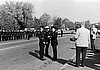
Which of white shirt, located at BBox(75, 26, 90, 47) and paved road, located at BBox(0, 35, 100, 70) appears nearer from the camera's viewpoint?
white shirt, located at BBox(75, 26, 90, 47)

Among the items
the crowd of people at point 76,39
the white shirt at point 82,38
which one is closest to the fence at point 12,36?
the crowd of people at point 76,39

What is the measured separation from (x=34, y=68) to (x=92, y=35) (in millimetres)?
7972

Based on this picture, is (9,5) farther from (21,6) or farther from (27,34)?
(27,34)

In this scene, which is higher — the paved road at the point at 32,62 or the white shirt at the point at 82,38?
the white shirt at the point at 82,38

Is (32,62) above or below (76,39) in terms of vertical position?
below

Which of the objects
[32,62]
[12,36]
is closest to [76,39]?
[32,62]

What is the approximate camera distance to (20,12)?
85500 millimetres

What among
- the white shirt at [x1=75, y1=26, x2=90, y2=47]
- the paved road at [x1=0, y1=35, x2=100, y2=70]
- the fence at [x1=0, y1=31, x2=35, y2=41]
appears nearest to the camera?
the white shirt at [x1=75, y1=26, x2=90, y2=47]

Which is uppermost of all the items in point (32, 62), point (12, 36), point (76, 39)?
point (76, 39)

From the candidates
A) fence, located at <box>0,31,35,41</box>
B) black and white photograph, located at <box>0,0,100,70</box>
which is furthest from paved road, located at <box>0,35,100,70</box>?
fence, located at <box>0,31,35,41</box>

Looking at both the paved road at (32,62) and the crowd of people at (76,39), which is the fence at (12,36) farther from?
→ the crowd of people at (76,39)

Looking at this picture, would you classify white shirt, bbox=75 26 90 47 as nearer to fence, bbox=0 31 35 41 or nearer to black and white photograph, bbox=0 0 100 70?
black and white photograph, bbox=0 0 100 70

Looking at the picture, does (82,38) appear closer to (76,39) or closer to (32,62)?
(76,39)

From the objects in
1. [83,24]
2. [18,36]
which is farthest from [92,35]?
[18,36]
